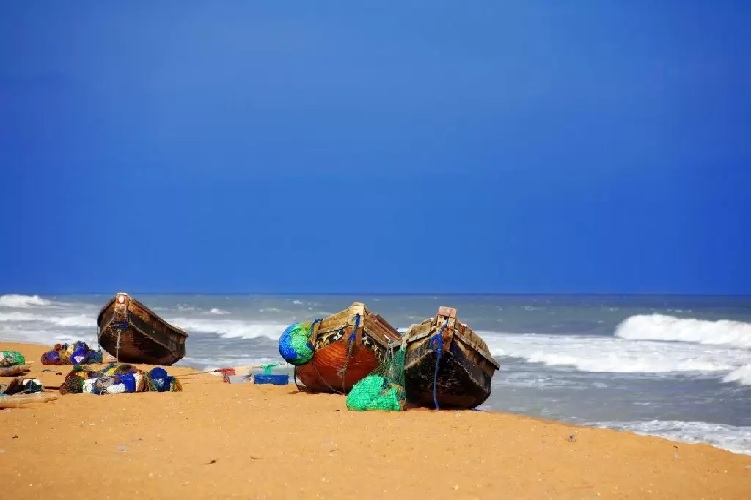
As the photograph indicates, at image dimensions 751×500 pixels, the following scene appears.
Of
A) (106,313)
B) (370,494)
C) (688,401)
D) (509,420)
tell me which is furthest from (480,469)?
(106,313)

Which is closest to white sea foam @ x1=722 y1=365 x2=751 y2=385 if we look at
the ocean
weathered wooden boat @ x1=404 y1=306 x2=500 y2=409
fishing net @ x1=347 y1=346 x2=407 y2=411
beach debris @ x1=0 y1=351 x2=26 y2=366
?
the ocean

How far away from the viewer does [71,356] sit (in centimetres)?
1513

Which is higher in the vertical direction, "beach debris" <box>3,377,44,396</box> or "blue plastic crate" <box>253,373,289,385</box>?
"beach debris" <box>3,377,44,396</box>

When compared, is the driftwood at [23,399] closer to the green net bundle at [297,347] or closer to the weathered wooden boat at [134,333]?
the green net bundle at [297,347]

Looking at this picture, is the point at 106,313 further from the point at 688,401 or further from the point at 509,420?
the point at 688,401

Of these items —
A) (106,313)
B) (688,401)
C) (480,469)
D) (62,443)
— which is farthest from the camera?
(106,313)

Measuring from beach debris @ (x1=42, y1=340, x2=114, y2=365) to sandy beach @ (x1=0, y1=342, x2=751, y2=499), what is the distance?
551cm

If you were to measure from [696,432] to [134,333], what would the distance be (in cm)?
997

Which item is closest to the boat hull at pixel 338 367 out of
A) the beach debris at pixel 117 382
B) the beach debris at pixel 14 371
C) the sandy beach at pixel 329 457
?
the sandy beach at pixel 329 457

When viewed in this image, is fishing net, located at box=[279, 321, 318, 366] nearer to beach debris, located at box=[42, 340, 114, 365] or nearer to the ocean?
the ocean

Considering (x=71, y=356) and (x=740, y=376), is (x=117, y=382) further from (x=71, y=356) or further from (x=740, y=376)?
(x=740, y=376)

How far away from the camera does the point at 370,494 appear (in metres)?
5.87

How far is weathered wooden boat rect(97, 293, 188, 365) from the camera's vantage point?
605 inches

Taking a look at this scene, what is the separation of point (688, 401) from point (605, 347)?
13.3m
